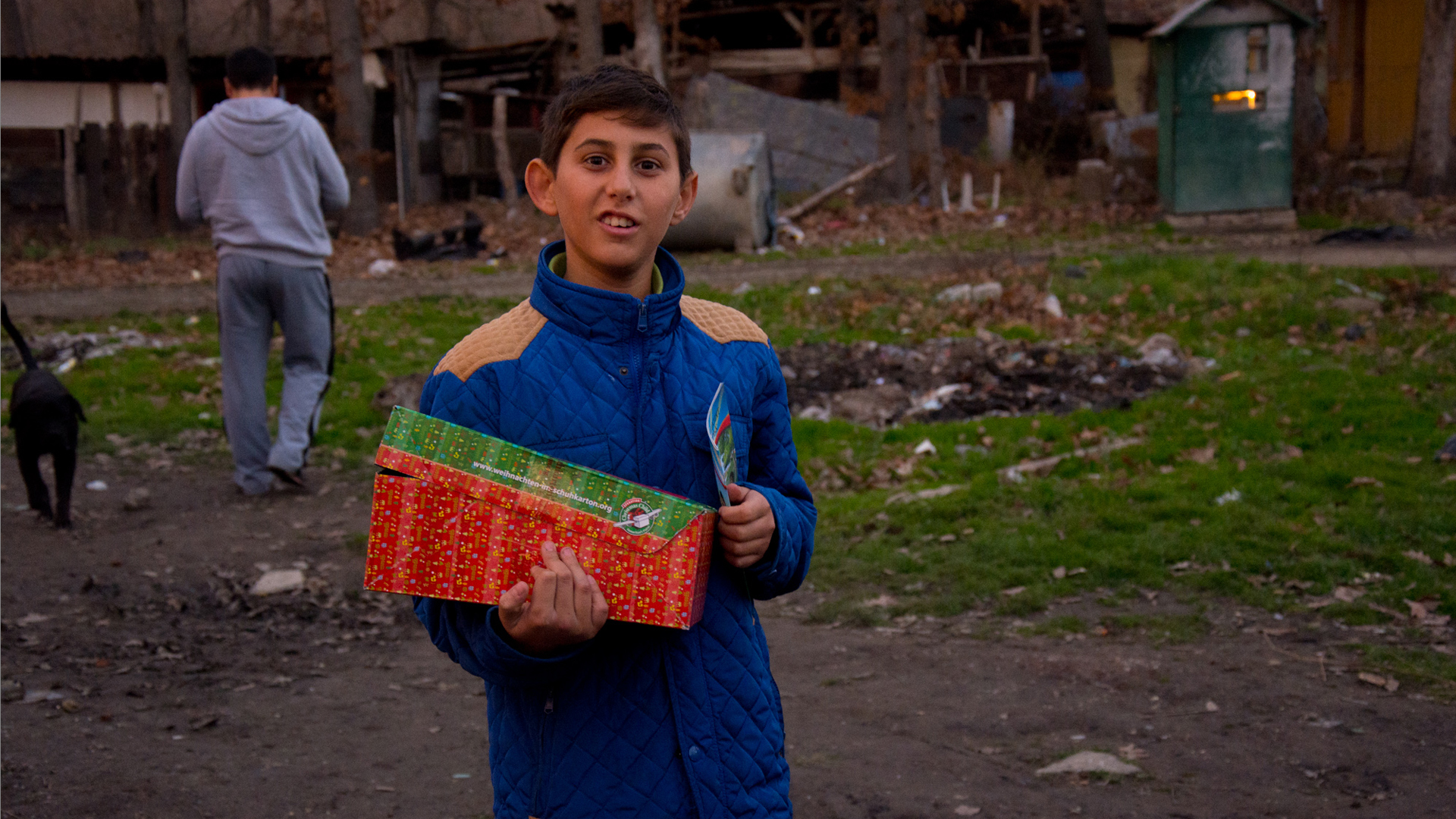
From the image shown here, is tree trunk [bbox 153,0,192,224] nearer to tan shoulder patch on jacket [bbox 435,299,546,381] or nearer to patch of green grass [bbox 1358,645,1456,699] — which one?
patch of green grass [bbox 1358,645,1456,699]

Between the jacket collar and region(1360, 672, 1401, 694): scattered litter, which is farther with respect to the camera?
region(1360, 672, 1401, 694): scattered litter

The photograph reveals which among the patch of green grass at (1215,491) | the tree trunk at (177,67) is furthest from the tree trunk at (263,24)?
the patch of green grass at (1215,491)

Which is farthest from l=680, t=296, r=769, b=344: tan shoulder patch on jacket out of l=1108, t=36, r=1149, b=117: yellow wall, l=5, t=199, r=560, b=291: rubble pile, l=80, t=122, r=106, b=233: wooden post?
l=1108, t=36, r=1149, b=117: yellow wall

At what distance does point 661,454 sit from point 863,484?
5.53 m

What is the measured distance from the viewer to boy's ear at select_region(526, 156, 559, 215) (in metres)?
2.26

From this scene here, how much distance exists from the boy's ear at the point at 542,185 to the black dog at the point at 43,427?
5.29m

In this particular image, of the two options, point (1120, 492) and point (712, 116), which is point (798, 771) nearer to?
point (1120, 492)

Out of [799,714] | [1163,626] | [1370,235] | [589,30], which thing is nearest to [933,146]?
[589,30]

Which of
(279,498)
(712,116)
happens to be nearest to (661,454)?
(279,498)

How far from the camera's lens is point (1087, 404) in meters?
8.78

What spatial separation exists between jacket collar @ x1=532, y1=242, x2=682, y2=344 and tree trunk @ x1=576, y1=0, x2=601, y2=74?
17736 millimetres

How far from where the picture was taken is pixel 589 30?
63.7 feet

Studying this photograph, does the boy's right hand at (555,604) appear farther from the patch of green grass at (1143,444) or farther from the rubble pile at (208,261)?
the rubble pile at (208,261)

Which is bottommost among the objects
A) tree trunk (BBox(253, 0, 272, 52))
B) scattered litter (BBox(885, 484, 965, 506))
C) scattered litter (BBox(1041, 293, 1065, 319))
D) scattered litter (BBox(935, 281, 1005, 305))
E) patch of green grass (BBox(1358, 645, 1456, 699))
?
patch of green grass (BBox(1358, 645, 1456, 699))
